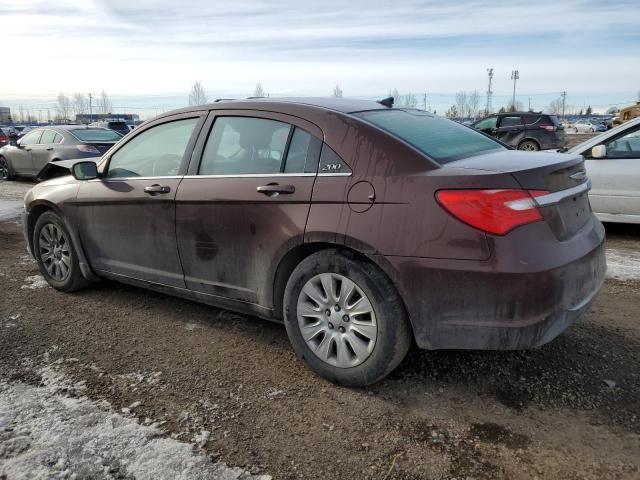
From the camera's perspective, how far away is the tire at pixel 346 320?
9.39 feet

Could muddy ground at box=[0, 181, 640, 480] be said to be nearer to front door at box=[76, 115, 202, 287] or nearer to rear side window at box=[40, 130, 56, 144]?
front door at box=[76, 115, 202, 287]

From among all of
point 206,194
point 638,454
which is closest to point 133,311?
point 206,194

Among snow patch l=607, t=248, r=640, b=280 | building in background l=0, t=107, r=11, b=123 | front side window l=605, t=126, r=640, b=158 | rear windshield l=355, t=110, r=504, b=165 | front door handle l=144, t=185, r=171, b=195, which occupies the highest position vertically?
building in background l=0, t=107, r=11, b=123

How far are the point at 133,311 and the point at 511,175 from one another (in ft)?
10.2

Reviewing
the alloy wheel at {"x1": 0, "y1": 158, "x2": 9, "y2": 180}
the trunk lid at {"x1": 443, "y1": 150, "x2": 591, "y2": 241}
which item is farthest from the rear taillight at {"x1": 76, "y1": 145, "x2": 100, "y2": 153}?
the trunk lid at {"x1": 443, "y1": 150, "x2": 591, "y2": 241}

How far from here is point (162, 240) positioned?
3.86 m

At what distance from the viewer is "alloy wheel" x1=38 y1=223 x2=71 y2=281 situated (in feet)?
15.6

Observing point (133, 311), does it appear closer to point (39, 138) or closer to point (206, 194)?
point (206, 194)

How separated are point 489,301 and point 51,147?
1348cm

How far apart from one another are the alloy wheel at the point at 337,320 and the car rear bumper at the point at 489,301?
0.88 feet

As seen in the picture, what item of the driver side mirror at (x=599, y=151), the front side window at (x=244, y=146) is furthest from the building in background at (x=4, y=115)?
the front side window at (x=244, y=146)

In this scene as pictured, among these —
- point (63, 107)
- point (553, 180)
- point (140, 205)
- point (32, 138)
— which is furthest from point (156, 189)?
point (63, 107)

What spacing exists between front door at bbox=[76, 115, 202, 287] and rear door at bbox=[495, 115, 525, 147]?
16.2 m

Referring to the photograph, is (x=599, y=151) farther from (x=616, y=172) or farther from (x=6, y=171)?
(x=6, y=171)
